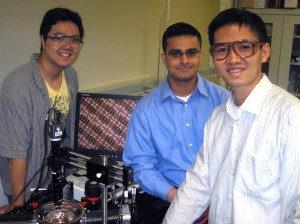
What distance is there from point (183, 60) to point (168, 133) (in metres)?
0.36

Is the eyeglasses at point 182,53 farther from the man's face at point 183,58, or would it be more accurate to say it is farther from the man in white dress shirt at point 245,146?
the man in white dress shirt at point 245,146

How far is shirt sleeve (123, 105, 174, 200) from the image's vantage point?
1.60 metres

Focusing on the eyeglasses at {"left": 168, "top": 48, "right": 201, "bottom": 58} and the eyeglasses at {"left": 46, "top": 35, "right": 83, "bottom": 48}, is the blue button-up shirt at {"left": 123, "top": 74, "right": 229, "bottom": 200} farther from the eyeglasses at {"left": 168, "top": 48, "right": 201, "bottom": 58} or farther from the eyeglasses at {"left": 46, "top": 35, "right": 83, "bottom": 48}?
the eyeglasses at {"left": 46, "top": 35, "right": 83, "bottom": 48}

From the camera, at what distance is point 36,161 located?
1.59 m

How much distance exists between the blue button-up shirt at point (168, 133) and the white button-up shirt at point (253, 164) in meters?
0.34

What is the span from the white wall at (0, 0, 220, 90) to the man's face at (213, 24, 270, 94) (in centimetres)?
130

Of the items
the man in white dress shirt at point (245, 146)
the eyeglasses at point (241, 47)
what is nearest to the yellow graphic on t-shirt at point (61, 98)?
the man in white dress shirt at point (245, 146)

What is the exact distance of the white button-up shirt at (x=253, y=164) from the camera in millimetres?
1013

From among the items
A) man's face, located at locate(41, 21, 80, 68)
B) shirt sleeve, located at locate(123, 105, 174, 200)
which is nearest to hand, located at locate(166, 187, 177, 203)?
shirt sleeve, located at locate(123, 105, 174, 200)

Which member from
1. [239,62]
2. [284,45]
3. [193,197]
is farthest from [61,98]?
[284,45]

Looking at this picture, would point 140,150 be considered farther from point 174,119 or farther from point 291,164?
point 291,164

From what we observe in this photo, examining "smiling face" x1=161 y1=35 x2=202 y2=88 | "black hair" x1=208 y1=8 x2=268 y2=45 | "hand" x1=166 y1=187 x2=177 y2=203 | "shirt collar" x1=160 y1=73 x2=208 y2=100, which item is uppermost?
"black hair" x1=208 y1=8 x2=268 y2=45

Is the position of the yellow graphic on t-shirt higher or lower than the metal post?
higher

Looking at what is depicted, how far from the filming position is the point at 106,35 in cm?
258
